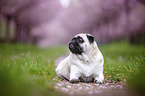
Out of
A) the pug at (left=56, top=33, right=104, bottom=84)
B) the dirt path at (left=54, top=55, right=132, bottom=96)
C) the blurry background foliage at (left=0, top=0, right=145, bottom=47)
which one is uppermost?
the blurry background foliage at (left=0, top=0, right=145, bottom=47)

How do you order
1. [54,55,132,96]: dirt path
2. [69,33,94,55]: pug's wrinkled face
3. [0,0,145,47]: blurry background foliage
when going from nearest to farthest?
[54,55,132,96]: dirt path, [69,33,94,55]: pug's wrinkled face, [0,0,145,47]: blurry background foliage

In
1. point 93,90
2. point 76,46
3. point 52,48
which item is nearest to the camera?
point 93,90

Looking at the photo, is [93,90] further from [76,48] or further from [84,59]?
[76,48]

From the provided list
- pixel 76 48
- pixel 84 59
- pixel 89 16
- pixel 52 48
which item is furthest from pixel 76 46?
pixel 89 16

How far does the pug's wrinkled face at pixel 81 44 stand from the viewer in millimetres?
3967

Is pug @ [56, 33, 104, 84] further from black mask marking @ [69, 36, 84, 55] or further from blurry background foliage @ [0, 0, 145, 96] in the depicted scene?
blurry background foliage @ [0, 0, 145, 96]

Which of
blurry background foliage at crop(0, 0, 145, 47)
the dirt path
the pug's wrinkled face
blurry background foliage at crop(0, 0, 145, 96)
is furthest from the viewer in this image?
blurry background foliage at crop(0, 0, 145, 47)

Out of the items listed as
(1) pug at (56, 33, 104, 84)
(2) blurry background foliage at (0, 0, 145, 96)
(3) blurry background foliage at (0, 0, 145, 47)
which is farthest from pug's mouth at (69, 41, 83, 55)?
(3) blurry background foliage at (0, 0, 145, 47)

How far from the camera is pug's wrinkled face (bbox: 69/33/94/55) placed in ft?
13.0

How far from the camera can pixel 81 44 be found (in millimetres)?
3977

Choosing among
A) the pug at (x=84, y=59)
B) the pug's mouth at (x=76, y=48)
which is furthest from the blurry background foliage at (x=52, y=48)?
the pug's mouth at (x=76, y=48)

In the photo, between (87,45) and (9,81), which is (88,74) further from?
(9,81)

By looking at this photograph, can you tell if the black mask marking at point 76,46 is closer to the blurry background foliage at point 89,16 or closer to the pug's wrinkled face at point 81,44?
the pug's wrinkled face at point 81,44

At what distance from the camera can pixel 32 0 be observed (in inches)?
700
